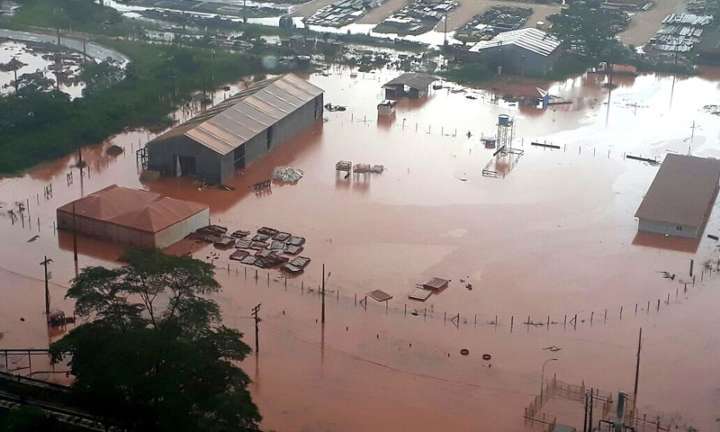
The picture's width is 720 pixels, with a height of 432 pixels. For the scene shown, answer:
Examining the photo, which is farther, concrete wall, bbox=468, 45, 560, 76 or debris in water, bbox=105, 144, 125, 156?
concrete wall, bbox=468, 45, 560, 76

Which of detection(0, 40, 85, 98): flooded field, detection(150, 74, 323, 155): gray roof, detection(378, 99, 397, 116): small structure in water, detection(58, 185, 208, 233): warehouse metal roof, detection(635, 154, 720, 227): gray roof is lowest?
detection(0, 40, 85, 98): flooded field

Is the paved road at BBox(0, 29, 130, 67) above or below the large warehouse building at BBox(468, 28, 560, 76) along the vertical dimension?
below

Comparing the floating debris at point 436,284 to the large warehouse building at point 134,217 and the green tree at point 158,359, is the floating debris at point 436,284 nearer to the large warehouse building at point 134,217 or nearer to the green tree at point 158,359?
the large warehouse building at point 134,217

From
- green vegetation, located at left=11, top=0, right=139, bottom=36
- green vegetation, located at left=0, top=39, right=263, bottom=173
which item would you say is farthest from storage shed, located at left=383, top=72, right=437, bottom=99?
green vegetation, located at left=11, top=0, right=139, bottom=36

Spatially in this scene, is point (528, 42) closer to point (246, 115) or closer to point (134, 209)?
point (246, 115)

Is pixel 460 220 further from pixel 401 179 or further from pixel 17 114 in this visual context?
pixel 17 114

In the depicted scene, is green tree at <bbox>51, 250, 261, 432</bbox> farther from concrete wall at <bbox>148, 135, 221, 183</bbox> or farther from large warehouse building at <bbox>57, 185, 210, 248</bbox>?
concrete wall at <bbox>148, 135, 221, 183</bbox>
